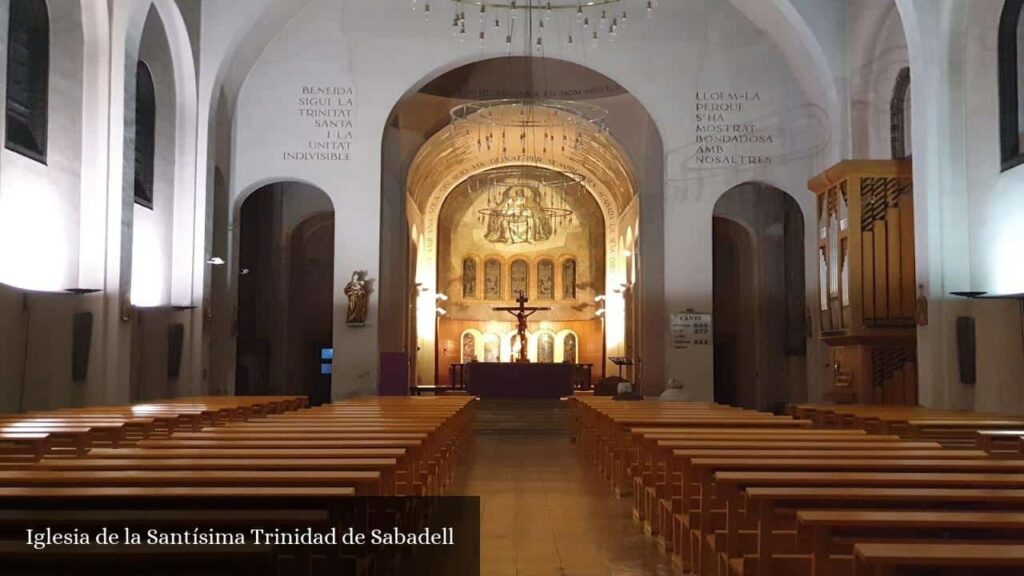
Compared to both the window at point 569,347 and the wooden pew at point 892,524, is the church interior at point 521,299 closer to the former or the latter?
the wooden pew at point 892,524

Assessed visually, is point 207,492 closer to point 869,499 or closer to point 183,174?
point 869,499

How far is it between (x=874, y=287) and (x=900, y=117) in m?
3.88

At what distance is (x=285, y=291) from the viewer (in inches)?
963

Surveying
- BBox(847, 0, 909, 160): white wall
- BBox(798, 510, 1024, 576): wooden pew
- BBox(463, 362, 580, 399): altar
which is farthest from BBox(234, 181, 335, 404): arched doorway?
BBox(798, 510, 1024, 576): wooden pew

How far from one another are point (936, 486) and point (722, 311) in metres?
21.2

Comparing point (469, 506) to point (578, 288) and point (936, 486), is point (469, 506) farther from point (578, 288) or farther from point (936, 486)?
point (578, 288)

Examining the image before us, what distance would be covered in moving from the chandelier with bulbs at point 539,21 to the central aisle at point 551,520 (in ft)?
28.7

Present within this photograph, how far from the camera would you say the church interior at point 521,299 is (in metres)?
4.02

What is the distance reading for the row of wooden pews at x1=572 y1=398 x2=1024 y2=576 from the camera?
302 cm

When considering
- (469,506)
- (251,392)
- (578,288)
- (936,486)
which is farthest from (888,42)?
(578,288)

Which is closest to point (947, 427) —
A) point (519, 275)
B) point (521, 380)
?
point (521, 380)

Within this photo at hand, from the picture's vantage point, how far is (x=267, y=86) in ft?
61.8

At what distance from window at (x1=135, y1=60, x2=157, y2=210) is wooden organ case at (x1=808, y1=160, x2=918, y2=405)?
10.7 meters

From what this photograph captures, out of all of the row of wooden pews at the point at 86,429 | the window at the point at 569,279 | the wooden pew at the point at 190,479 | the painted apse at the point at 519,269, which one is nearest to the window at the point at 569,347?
the painted apse at the point at 519,269
